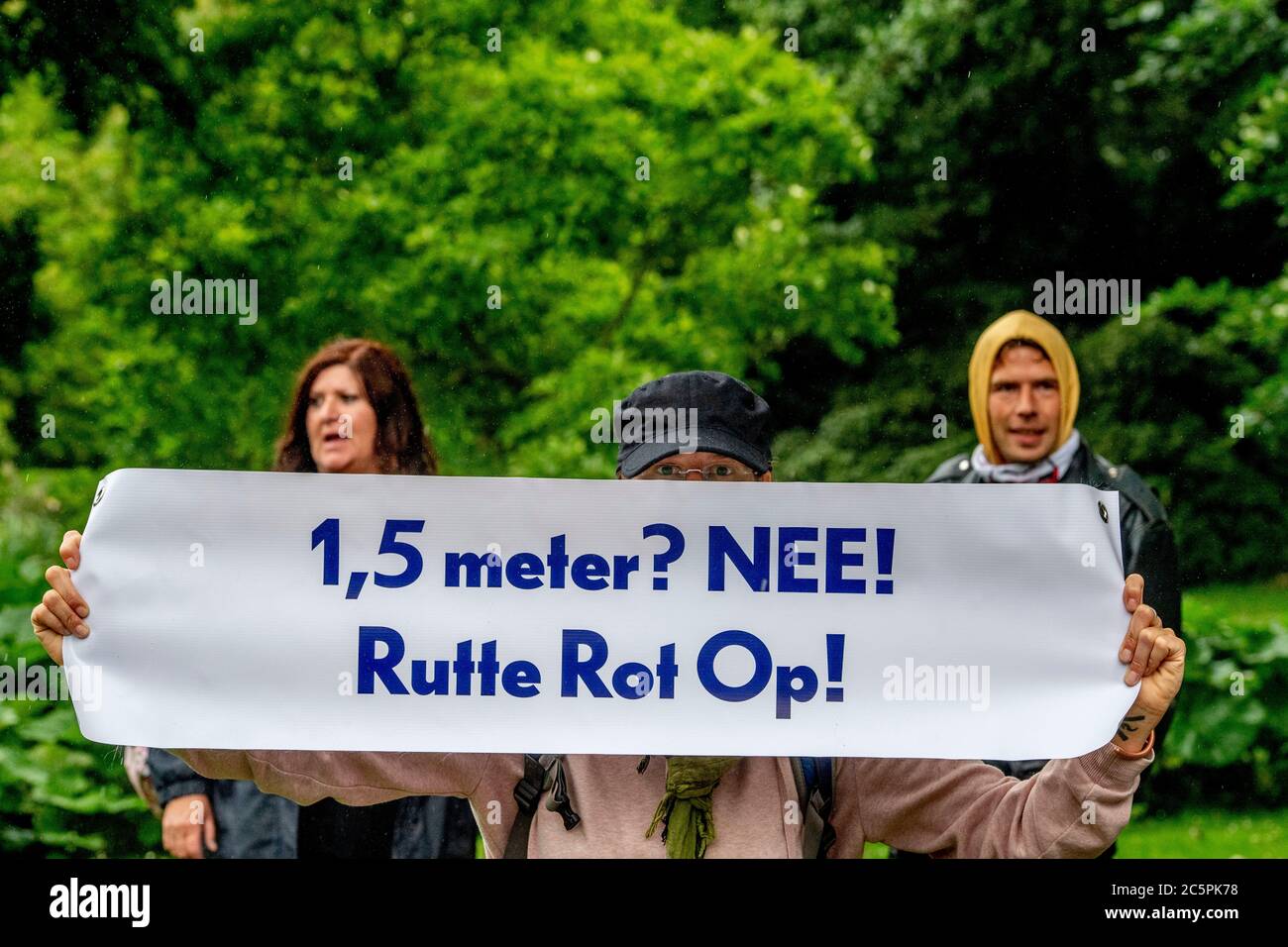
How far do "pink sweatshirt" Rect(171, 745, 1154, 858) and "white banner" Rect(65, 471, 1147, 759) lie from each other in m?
0.11

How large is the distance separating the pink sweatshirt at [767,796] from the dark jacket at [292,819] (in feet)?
3.19

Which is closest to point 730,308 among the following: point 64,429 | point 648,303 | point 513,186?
point 648,303

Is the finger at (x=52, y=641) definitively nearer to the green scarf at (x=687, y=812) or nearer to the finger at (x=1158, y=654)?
the green scarf at (x=687, y=812)

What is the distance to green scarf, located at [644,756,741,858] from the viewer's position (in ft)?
8.25

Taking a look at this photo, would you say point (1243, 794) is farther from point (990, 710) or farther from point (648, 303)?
point (990, 710)

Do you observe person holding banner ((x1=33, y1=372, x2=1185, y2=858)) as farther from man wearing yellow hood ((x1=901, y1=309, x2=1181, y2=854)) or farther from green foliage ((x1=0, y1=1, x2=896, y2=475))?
green foliage ((x1=0, y1=1, x2=896, y2=475))

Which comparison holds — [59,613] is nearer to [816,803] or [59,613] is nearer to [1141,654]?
[816,803]

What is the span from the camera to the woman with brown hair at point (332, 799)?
3.63 metres

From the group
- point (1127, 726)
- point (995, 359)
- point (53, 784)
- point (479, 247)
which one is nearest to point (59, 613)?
point (1127, 726)

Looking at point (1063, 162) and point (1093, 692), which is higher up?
point (1063, 162)

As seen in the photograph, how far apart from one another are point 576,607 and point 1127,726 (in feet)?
3.55
